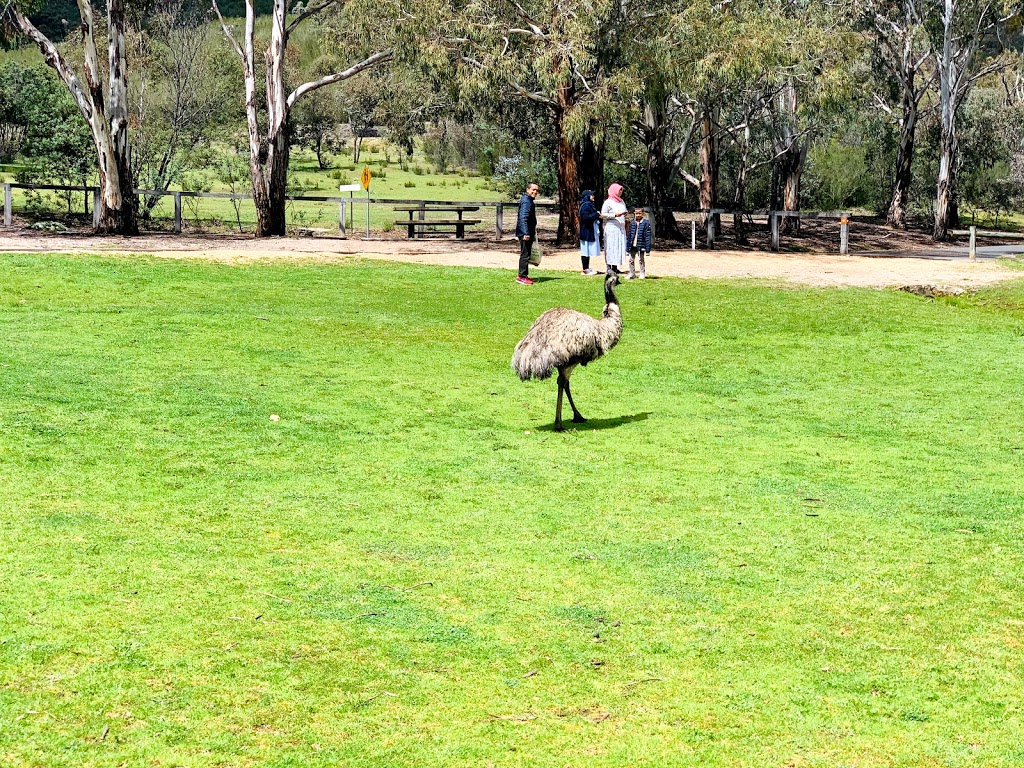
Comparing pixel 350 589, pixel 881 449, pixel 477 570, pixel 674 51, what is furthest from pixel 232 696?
pixel 674 51

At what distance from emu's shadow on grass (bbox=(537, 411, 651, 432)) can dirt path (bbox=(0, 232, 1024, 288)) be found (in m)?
13.2

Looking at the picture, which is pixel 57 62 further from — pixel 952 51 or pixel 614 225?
pixel 952 51

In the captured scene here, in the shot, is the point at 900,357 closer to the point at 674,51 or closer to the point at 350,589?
the point at 350,589

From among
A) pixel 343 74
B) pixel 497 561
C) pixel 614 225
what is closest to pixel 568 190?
pixel 343 74

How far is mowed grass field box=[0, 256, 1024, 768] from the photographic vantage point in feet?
19.7

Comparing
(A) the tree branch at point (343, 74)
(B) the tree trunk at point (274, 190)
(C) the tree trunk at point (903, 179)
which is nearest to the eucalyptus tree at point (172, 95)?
(B) the tree trunk at point (274, 190)

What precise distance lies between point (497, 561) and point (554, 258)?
21636 millimetres

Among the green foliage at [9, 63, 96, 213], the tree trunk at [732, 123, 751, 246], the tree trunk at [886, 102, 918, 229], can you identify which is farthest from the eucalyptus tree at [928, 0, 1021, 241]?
the green foliage at [9, 63, 96, 213]

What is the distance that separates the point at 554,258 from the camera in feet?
96.9

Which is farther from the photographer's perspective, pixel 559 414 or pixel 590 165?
pixel 590 165

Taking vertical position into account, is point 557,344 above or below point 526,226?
below

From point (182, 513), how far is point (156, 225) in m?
29.3

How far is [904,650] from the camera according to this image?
23.0 feet

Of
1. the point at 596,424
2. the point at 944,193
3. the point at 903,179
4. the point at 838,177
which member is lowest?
the point at 596,424
